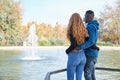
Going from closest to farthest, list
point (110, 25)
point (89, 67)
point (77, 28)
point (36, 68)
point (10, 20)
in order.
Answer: point (77, 28)
point (89, 67)
point (36, 68)
point (10, 20)
point (110, 25)

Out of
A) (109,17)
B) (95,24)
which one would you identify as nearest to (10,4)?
(109,17)

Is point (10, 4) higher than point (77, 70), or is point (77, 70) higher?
point (10, 4)

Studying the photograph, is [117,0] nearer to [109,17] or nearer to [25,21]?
[109,17]

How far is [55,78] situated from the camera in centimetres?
829

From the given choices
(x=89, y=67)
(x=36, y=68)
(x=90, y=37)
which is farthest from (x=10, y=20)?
(x=90, y=37)

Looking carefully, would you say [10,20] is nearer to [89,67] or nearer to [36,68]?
[36,68]

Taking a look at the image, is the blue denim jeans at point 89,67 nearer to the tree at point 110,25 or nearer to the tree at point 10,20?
the tree at point 10,20

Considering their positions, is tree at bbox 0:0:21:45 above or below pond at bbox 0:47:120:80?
above

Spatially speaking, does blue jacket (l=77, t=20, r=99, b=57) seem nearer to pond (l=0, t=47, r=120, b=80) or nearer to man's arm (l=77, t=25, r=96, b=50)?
man's arm (l=77, t=25, r=96, b=50)

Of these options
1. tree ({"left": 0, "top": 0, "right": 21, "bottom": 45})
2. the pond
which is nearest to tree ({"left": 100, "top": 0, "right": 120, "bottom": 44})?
tree ({"left": 0, "top": 0, "right": 21, "bottom": 45})

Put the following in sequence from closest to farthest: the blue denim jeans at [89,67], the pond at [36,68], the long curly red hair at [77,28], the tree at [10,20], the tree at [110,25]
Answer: the long curly red hair at [77,28]
the blue denim jeans at [89,67]
the pond at [36,68]
the tree at [10,20]
the tree at [110,25]

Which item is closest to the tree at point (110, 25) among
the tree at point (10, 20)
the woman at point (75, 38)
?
the tree at point (10, 20)

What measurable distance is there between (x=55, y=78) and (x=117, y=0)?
32.6 meters

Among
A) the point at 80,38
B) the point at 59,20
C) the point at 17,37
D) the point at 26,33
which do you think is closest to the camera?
the point at 80,38
